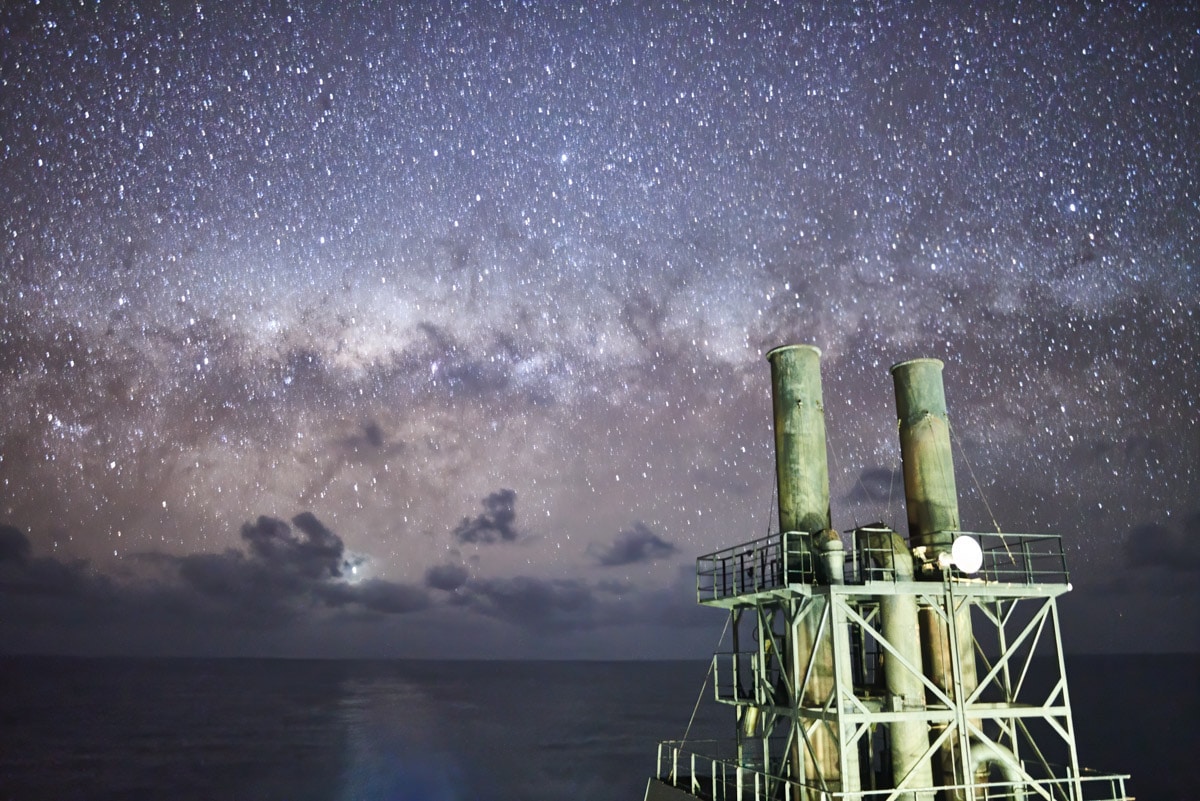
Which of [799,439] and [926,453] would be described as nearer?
[799,439]

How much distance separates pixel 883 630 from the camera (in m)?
23.6

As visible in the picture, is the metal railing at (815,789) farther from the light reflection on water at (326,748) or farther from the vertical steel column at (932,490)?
the light reflection on water at (326,748)

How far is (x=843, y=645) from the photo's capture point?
72.8 feet

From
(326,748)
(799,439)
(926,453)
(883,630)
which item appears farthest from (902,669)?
(326,748)

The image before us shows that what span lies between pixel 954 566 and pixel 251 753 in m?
91.7

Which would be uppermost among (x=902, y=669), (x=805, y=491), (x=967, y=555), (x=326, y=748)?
(x=805, y=491)

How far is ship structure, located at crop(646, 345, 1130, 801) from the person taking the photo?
22141 millimetres

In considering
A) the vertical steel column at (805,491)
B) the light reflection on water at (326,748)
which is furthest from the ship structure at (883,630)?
the light reflection on water at (326,748)

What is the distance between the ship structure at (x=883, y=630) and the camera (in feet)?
72.6

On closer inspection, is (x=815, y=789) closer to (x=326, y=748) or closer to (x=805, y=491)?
(x=805, y=491)

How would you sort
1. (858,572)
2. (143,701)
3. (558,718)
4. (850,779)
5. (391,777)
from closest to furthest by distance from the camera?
(850,779) → (858,572) → (391,777) → (558,718) → (143,701)

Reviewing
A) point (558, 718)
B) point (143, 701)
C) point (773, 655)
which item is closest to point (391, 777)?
point (558, 718)

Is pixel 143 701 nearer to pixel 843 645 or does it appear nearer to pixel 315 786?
pixel 315 786

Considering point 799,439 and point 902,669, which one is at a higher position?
point 799,439
